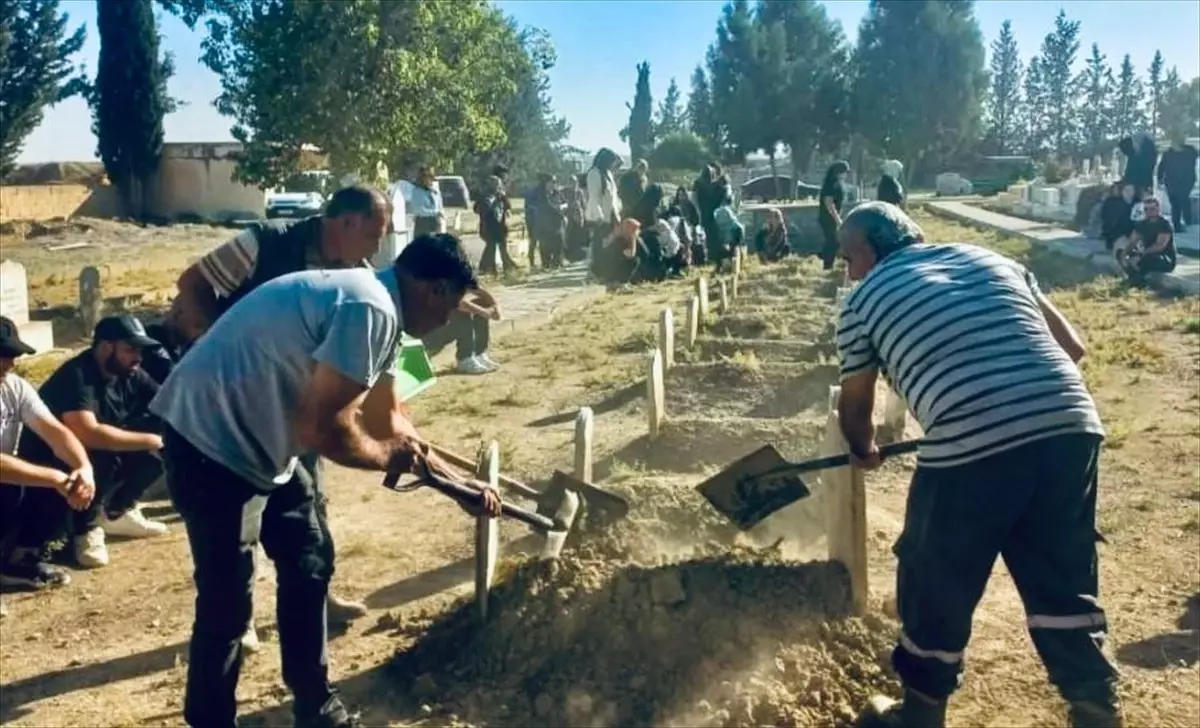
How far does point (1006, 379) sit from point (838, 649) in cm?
143

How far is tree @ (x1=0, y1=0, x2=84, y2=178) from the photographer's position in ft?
111

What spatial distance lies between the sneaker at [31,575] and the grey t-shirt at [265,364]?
2513mm

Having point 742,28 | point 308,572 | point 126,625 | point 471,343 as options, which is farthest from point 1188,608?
point 742,28

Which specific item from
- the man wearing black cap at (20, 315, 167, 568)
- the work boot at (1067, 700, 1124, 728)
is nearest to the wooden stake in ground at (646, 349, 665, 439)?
the man wearing black cap at (20, 315, 167, 568)

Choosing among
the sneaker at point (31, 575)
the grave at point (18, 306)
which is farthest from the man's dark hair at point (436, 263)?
the grave at point (18, 306)

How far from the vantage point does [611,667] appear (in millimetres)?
4223

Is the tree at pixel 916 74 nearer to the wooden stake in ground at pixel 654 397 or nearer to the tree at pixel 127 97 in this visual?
the tree at pixel 127 97

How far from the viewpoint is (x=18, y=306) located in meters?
12.6

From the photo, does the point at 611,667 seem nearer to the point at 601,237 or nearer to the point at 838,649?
the point at 838,649

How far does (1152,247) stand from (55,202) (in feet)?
104

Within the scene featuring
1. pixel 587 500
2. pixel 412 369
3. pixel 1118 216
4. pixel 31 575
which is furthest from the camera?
pixel 1118 216

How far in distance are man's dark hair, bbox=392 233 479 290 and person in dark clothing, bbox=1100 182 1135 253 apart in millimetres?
14206

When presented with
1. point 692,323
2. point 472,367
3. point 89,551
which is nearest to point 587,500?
→ point 89,551

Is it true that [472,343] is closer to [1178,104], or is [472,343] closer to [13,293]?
[13,293]
